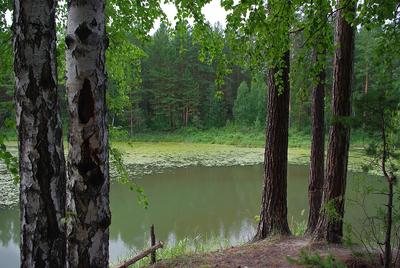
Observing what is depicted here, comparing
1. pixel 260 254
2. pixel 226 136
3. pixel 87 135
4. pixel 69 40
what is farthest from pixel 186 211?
pixel 226 136

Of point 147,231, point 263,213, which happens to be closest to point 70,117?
point 263,213

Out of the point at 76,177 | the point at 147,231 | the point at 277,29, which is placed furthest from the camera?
the point at 147,231

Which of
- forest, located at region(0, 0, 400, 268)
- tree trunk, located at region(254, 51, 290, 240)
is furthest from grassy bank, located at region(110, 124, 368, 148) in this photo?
tree trunk, located at region(254, 51, 290, 240)

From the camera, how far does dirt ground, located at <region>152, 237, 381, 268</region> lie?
4.26 m

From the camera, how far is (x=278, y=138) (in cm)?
525

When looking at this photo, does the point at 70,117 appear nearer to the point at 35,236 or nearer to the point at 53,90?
the point at 53,90

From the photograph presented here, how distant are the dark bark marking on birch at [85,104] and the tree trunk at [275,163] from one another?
3.85 metres

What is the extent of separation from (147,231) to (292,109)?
2323 cm

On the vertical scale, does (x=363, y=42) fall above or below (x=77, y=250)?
above

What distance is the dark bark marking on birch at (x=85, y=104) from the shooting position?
164cm

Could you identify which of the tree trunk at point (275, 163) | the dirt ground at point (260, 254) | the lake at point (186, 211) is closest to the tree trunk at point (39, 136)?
the dirt ground at point (260, 254)

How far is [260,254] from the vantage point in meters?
4.57

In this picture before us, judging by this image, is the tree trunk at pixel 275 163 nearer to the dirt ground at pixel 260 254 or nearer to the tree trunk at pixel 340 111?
the dirt ground at pixel 260 254

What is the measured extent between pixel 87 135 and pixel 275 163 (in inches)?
157
